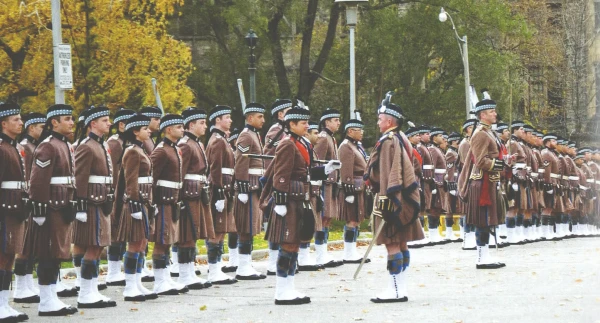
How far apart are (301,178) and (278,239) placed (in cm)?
80

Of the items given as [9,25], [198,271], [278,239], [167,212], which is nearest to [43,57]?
[9,25]

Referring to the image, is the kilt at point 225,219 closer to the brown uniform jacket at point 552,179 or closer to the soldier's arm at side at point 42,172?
the soldier's arm at side at point 42,172

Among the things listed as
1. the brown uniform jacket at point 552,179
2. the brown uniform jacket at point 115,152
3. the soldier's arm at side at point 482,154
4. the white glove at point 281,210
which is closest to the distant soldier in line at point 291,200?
the white glove at point 281,210

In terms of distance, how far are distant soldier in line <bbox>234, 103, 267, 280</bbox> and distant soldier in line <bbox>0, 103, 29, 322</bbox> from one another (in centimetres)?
446

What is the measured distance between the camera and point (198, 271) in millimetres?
17375

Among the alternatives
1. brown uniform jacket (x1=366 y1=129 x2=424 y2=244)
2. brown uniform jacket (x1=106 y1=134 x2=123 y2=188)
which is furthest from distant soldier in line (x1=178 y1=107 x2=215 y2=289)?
brown uniform jacket (x1=366 y1=129 x2=424 y2=244)

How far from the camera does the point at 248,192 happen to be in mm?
16625

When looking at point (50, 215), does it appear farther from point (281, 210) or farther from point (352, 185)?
point (352, 185)

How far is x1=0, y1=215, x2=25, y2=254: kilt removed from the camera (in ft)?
40.5

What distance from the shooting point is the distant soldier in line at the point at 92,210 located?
43.5ft

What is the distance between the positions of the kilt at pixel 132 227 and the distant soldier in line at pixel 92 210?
38cm

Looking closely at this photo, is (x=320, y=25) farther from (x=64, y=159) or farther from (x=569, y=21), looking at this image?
(x=64, y=159)

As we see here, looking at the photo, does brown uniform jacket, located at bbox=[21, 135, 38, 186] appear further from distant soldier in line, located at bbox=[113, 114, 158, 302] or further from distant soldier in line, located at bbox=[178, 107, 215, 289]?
distant soldier in line, located at bbox=[178, 107, 215, 289]

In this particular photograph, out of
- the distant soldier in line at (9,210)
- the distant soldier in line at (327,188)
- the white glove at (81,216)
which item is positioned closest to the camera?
the distant soldier in line at (9,210)
